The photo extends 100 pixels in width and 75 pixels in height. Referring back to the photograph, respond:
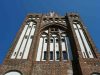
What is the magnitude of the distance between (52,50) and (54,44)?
99cm

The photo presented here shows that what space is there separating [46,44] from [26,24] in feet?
12.9

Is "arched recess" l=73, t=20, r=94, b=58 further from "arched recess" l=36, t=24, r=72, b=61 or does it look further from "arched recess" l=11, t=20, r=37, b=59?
"arched recess" l=11, t=20, r=37, b=59

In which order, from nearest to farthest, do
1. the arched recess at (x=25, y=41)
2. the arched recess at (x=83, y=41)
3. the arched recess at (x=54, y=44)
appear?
1. the arched recess at (x=25, y=41)
2. the arched recess at (x=83, y=41)
3. the arched recess at (x=54, y=44)

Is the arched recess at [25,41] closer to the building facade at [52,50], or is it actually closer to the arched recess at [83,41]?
the building facade at [52,50]

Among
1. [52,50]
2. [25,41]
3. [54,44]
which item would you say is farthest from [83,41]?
[25,41]

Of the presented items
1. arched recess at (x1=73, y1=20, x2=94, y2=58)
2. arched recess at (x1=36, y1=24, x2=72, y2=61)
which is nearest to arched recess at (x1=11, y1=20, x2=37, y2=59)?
arched recess at (x1=36, y1=24, x2=72, y2=61)

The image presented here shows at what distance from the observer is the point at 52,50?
16969 millimetres

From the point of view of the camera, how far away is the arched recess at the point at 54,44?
1598 centimetres

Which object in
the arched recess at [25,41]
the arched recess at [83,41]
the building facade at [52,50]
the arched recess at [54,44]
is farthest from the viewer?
the arched recess at [54,44]

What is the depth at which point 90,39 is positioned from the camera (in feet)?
57.1

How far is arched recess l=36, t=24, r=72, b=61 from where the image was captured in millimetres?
15979

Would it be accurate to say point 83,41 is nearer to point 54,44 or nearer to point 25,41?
point 54,44

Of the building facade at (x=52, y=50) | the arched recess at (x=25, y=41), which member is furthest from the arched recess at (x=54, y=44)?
the arched recess at (x=25, y=41)

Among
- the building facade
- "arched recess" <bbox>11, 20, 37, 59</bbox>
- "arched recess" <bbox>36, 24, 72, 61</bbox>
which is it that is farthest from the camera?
"arched recess" <bbox>36, 24, 72, 61</bbox>
